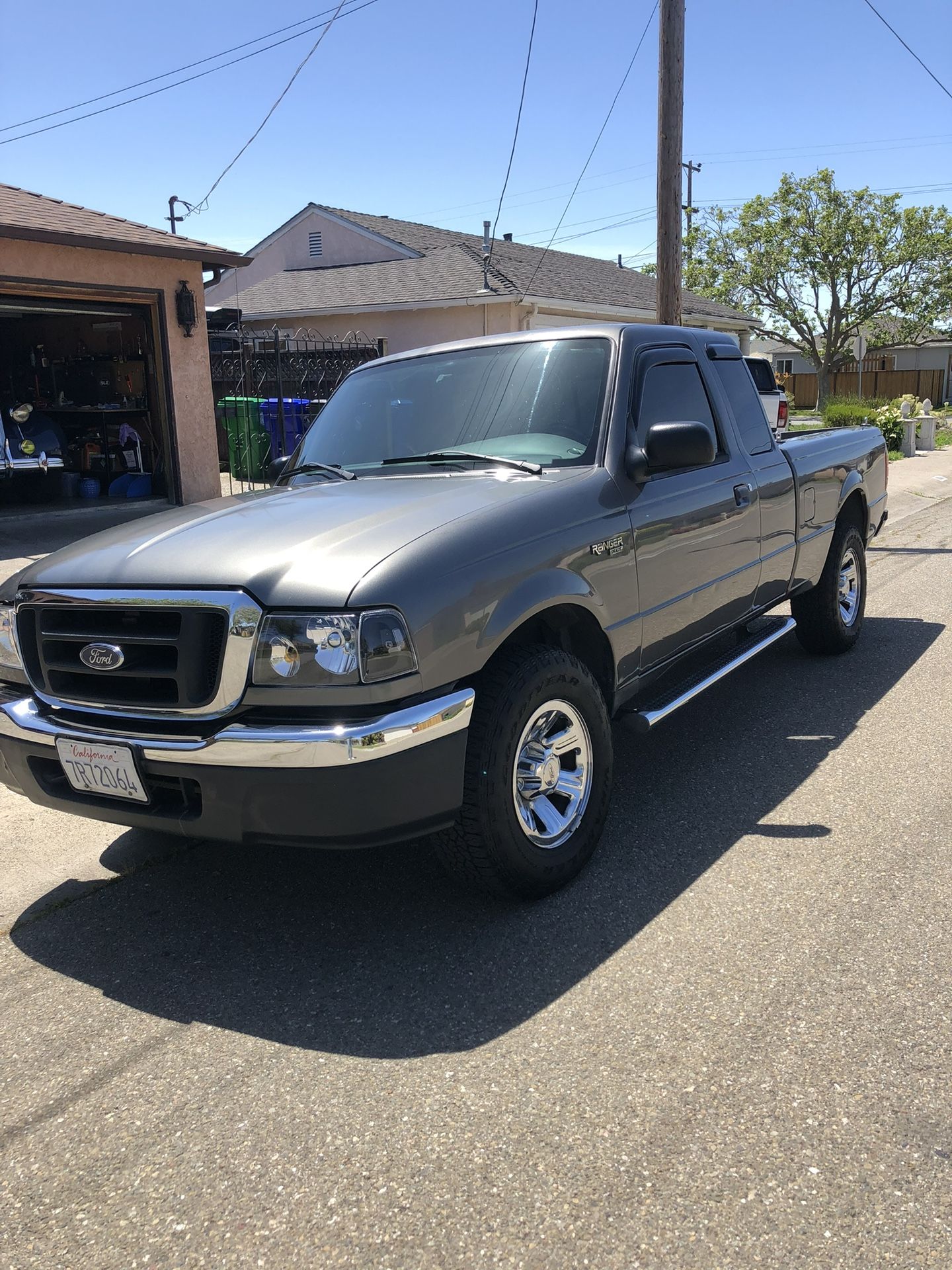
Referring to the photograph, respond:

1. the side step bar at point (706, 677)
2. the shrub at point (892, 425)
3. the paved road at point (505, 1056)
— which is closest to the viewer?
the paved road at point (505, 1056)

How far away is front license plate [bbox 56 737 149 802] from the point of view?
10.0 ft

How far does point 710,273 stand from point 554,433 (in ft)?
145

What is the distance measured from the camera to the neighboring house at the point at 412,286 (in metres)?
21.3

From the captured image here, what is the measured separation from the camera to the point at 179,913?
11.7 ft

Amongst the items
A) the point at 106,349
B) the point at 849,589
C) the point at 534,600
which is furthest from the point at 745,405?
the point at 106,349

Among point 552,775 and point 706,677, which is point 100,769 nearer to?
point 552,775

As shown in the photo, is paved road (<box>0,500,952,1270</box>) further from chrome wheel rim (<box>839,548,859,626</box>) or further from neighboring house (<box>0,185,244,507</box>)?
neighboring house (<box>0,185,244,507</box>)

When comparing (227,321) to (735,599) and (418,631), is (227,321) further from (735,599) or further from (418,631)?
(418,631)

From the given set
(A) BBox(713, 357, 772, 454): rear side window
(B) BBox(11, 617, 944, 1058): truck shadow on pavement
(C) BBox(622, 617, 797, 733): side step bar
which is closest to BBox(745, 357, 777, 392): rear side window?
(A) BBox(713, 357, 772, 454): rear side window

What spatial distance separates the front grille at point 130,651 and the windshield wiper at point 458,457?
4.70 feet

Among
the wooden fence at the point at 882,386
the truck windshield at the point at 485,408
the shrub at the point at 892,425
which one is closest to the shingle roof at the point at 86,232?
the truck windshield at the point at 485,408

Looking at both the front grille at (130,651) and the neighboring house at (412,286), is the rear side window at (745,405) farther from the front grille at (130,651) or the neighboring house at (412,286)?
the neighboring house at (412,286)

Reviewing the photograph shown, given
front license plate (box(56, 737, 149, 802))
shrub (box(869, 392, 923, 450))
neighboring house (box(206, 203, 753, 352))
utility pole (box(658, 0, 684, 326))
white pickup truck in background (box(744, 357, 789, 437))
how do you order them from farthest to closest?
shrub (box(869, 392, 923, 450)) → neighboring house (box(206, 203, 753, 352)) → white pickup truck in background (box(744, 357, 789, 437)) → utility pole (box(658, 0, 684, 326)) → front license plate (box(56, 737, 149, 802))

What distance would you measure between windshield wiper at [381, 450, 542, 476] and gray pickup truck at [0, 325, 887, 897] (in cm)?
2
